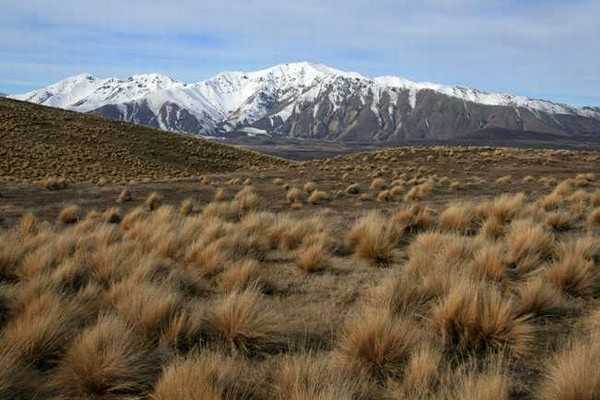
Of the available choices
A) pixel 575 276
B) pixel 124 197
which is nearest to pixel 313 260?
pixel 575 276

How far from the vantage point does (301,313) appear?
543cm

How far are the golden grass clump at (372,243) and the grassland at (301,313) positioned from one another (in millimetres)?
33

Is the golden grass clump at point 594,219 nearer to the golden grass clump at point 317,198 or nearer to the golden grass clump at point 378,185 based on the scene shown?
the golden grass clump at point 317,198

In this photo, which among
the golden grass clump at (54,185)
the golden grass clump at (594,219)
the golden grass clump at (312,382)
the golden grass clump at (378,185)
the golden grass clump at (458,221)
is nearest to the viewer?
the golden grass clump at (312,382)

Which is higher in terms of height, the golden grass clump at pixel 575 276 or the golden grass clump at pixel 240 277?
the golden grass clump at pixel 575 276

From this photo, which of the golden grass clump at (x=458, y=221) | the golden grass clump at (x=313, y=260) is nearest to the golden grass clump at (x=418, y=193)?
the golden grass clump at (x=458, y=221)

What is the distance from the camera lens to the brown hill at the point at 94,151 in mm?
38500

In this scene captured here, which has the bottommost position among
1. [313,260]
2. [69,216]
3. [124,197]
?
[124,197]

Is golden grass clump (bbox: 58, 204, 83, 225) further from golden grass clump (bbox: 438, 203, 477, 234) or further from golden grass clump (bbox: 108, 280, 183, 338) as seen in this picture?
golden grass clump (bbox: 438, 203, 477, 234)

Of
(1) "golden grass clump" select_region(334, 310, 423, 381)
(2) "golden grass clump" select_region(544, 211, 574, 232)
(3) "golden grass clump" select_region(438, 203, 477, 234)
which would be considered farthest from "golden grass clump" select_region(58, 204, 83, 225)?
(2) "golden grass clump" select_region(544, 211, 574, 232)

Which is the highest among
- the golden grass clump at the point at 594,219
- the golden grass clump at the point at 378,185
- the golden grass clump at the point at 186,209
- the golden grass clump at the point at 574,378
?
the golden grass clump at the point at 574,378

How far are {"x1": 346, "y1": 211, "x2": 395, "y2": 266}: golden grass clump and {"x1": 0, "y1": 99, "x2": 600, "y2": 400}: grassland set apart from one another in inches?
1.3

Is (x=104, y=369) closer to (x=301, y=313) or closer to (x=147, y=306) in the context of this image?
(x=147, y=306)

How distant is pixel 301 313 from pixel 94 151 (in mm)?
44208
